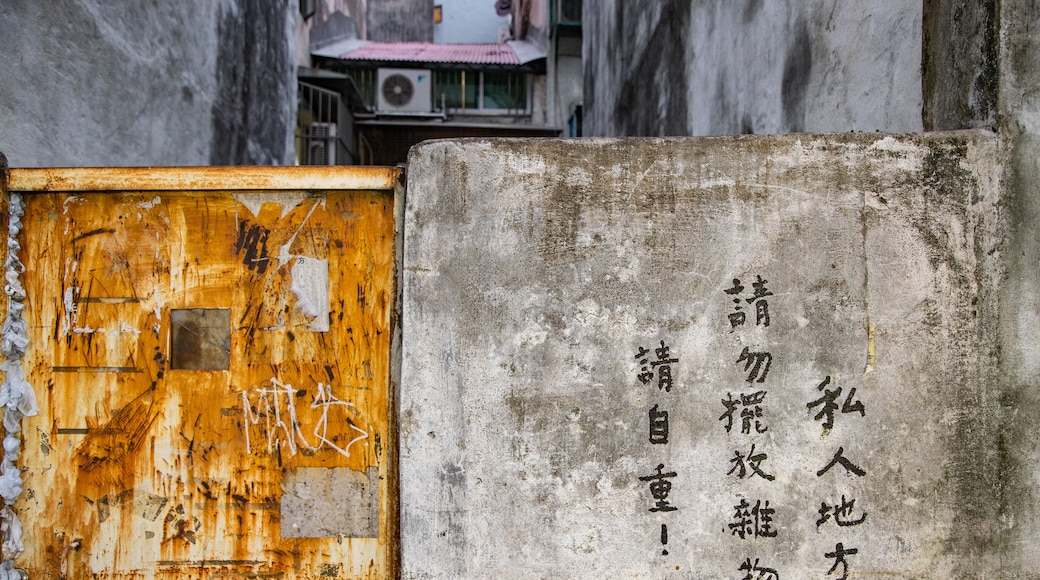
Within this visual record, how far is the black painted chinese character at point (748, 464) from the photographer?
2365mm

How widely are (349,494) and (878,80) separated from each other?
2.94 metres

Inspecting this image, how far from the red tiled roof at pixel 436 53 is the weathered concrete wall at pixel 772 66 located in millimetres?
7948

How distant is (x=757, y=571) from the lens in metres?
2.38

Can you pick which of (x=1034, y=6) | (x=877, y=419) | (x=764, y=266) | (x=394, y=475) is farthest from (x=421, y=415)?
(x=1034, y=6)

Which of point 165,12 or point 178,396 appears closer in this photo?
point 178,396

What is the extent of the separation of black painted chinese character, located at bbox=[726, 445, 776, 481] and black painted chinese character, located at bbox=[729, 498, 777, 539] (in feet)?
0.29

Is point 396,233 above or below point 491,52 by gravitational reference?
below

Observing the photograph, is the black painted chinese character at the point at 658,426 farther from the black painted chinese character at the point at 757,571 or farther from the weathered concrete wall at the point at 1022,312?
the weathered concrete wall at the point at 1022,312

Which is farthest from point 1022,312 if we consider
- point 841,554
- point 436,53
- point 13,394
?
point 436,53

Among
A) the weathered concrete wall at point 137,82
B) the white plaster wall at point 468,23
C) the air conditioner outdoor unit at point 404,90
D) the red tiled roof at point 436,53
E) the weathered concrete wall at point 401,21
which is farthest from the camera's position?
the white plaster wall at point 468,23

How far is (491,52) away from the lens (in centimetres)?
1653

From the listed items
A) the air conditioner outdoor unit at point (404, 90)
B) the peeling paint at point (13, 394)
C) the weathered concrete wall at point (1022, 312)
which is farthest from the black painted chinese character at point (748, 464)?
the air conditioner outdoor unit at point (404, 90)

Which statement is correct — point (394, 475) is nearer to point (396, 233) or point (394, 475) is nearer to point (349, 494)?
point (349, 494)

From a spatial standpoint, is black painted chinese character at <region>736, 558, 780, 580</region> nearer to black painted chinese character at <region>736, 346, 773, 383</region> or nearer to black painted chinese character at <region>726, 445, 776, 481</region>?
black painted chinese character at <region>726, 445, 776, 481</region>
